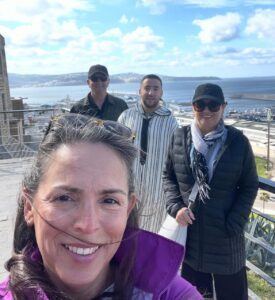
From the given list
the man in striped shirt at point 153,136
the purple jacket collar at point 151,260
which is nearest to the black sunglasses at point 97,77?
the man in striped shirt at point 153,136

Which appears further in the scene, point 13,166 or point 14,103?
point 14,103

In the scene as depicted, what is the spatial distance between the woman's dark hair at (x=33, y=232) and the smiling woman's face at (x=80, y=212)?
0.03 meters

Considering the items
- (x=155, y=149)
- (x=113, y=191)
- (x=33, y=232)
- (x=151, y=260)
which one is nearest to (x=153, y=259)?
(x=151, y=260)

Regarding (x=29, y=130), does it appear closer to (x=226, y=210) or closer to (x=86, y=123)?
(x=226, y=210)

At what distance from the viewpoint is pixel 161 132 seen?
11.1 ft

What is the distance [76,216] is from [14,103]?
27.9m

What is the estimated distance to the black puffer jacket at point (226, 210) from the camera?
2443mm

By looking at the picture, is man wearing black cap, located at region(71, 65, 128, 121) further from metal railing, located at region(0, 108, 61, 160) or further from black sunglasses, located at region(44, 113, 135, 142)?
black sunglasses, located at region(44, 113, 135, 142)

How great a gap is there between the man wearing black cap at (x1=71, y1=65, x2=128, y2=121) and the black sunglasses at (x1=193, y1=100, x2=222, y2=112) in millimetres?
1663

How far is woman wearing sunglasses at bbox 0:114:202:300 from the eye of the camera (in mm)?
1087

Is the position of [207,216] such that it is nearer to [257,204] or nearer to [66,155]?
[66,155]

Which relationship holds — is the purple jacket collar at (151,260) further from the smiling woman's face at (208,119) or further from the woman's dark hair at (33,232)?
the smiling woman's face at (208,119)

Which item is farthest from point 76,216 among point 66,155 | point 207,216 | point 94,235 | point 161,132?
point 161,132

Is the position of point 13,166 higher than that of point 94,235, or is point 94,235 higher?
point 94,235
